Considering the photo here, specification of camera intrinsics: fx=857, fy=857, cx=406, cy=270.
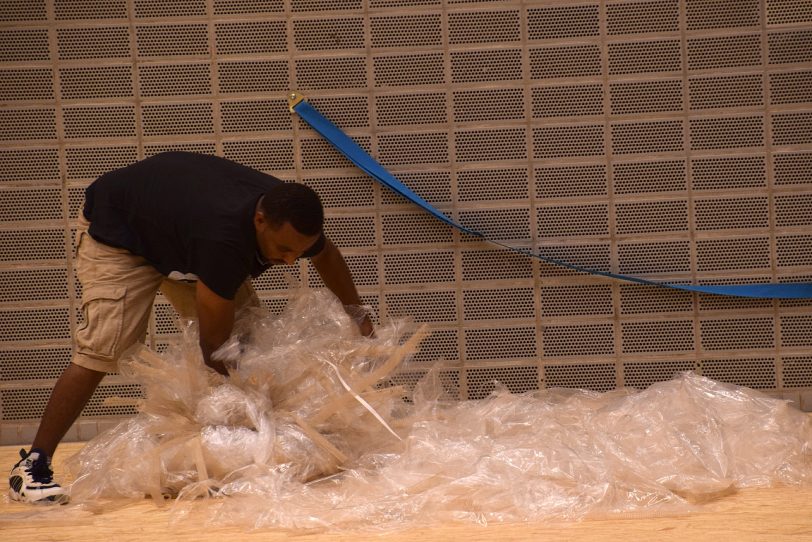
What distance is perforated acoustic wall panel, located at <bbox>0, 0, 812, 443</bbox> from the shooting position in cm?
404

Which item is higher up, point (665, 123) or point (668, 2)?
point (668, 2)

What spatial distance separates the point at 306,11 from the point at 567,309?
6.18 ft

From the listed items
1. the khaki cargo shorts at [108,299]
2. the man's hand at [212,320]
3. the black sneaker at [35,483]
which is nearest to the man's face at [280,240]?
the man's hand at [212,320]

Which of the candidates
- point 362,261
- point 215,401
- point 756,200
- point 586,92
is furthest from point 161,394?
point 756,200

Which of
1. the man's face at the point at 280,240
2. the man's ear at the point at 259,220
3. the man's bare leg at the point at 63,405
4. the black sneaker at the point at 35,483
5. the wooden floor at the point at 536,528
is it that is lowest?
the wooden floor at the point at 536,528

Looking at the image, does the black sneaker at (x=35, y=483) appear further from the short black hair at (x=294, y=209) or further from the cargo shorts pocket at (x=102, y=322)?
the short black hair at (x=294, y=209)

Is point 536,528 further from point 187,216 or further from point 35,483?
point 35,483

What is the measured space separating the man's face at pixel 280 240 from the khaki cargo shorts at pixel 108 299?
1.75 ft

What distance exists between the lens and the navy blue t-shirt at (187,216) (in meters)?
2.72

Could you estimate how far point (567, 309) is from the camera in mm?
4105

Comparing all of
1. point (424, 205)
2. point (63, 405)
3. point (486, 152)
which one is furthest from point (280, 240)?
point (486, 152)

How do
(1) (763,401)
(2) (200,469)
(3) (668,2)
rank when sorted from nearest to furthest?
(2) (200,469)
(1) (763,401)
(3) (668,2)

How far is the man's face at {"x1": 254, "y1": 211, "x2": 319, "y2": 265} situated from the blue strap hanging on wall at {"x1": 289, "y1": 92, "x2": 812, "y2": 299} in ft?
3.90

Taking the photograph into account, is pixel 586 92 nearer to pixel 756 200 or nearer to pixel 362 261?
pixel 756 200
